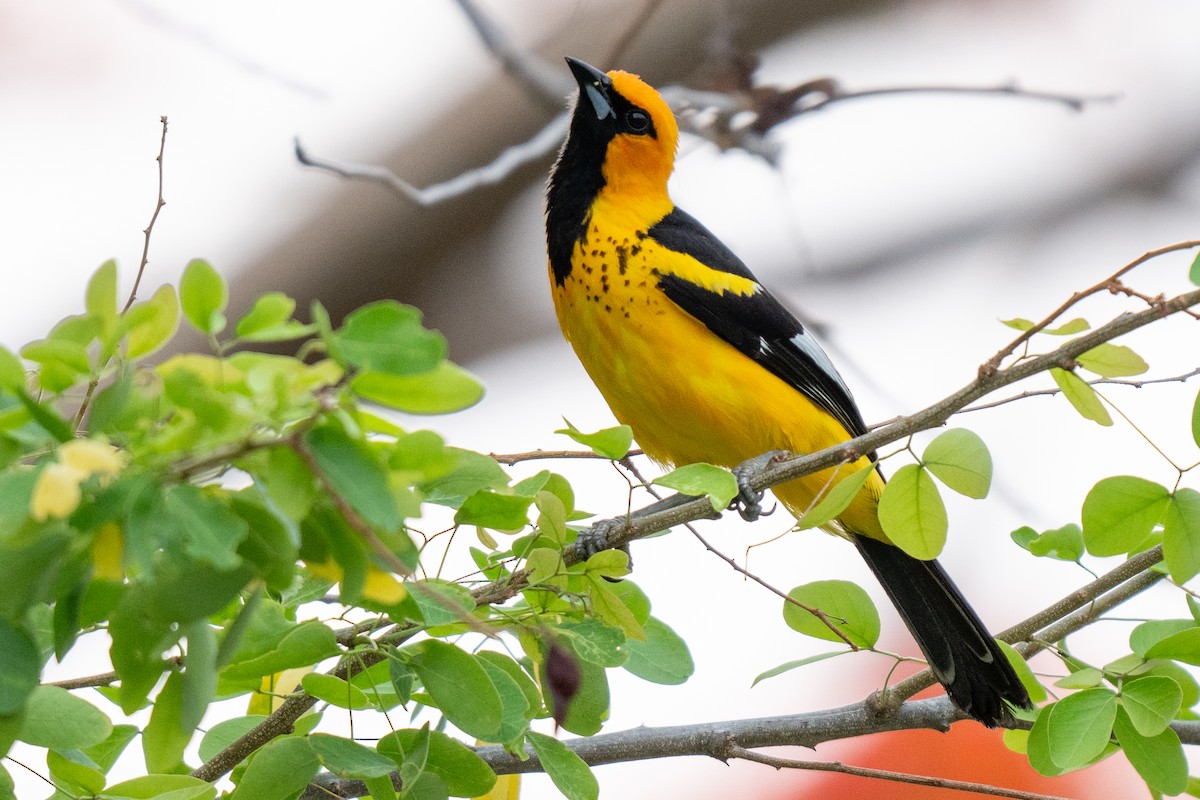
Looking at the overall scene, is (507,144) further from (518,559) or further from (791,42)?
(518,559)

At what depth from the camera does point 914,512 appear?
173cm

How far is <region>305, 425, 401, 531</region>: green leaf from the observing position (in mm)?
940

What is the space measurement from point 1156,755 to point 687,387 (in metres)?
1.54

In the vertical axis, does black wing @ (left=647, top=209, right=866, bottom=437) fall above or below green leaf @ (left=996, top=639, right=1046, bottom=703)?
above

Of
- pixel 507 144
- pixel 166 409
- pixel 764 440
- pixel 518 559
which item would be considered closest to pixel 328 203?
pixel 507 144

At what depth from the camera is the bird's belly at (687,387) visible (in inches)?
121

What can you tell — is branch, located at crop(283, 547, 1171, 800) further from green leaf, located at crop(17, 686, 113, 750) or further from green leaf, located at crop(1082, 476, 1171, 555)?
green leaf, located at crop(17, 686, 113, 750)

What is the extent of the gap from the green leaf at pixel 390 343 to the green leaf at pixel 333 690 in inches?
27.2

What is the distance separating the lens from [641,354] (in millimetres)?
3074

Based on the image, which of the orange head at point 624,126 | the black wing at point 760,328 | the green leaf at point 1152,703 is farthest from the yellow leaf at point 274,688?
the orange head at point 624,126

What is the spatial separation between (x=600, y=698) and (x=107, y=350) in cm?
92

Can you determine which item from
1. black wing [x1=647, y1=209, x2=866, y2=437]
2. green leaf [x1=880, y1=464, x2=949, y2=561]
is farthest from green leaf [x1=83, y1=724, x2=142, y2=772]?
black wing [x1=647, y1=209, x2=866, y2=437]

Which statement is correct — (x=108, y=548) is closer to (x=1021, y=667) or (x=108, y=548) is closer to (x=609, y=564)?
(x=609, y=564)

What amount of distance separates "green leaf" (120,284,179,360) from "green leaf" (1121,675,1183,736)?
1.31 metres
